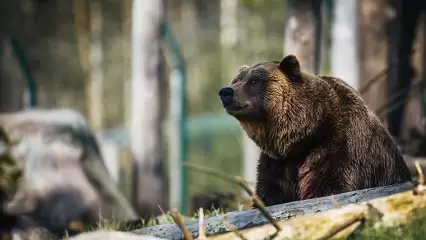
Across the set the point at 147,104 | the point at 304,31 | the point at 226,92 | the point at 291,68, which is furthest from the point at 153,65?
the point at 226,92

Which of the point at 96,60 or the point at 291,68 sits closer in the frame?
the point at 291,68

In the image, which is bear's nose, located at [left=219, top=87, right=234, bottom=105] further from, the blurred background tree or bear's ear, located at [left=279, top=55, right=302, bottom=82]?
the blurred background tree

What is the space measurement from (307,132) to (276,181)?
1.30 ft

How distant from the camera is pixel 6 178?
3832 mm

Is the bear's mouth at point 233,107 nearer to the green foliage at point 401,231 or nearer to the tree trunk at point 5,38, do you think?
the green foliage at point 401,231

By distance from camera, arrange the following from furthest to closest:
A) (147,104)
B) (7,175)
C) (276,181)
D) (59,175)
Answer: (59,175), (147,104), (276,181), (7,175)

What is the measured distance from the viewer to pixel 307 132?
491 centimetres

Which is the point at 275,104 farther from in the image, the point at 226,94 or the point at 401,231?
the point at 401,231

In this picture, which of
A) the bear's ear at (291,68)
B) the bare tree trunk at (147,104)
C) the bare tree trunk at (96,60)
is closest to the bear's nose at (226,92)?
the bear's ear at (291,68)

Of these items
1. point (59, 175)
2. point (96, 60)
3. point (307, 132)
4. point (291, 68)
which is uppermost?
point (291, 68)

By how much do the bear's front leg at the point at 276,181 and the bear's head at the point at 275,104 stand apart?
0.39 ft

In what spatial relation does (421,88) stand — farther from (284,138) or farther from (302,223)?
(302,223)

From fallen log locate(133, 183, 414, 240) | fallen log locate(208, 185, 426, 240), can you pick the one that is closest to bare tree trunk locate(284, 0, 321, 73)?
fallen log locate(133, 183, 414, 240)

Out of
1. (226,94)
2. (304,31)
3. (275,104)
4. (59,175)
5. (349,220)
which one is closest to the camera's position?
(349,220)
